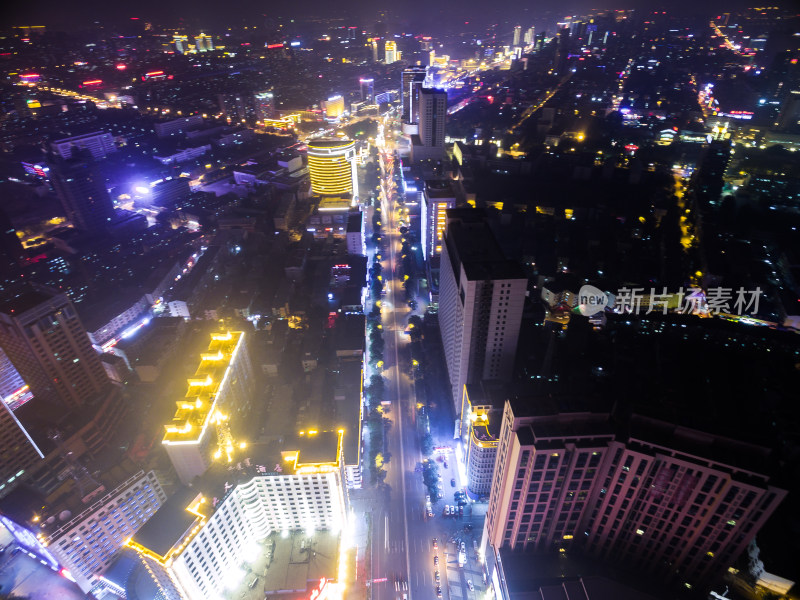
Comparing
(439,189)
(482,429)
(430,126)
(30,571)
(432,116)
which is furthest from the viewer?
(430,126)

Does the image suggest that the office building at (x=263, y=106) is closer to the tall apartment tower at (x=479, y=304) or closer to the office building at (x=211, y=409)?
the tall apartment tower at (x=479, y=304)

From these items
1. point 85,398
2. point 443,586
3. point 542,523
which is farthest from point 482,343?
point 85,398

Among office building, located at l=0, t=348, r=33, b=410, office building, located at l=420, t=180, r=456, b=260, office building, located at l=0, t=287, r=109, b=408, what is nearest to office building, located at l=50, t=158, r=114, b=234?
office building, located at l=0, t=348, r=33, b=410

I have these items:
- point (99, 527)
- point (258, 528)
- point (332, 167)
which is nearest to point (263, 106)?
point (332, 167)

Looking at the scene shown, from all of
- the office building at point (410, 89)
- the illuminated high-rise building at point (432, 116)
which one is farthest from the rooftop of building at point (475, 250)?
the office building at point (410, 89)

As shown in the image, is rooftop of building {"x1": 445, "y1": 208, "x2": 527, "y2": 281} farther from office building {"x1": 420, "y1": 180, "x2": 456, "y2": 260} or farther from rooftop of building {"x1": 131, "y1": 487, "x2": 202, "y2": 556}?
rooftop of building {"x1": 131, "y1": 487, "x2": 202, "y2": 556}

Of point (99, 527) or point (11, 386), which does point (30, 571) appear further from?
point (11, 386)
